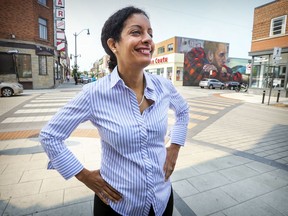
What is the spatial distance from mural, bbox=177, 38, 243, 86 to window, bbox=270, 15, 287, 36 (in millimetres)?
18202

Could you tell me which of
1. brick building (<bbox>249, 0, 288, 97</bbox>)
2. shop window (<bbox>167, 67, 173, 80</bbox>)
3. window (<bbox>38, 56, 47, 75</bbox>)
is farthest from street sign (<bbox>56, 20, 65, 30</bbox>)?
brick building (<bbox>249, 0, 288, 97</bbox>)

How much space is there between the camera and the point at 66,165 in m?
1.22

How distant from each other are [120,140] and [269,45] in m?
22.4

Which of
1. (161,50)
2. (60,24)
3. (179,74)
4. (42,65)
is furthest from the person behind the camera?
(161,50)

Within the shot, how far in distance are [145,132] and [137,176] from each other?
0.29m

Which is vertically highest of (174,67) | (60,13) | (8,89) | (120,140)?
(60,13)

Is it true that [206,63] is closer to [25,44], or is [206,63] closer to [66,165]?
[25,44]

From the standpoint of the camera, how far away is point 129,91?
134cm

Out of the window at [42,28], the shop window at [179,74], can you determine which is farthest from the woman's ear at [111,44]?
the shop window at [179,74]

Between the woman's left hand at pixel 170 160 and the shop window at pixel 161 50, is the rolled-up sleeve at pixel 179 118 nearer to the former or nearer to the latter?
the woman's left hand at pixel 170 160

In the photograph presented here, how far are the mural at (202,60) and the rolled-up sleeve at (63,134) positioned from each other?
3729 centimetres

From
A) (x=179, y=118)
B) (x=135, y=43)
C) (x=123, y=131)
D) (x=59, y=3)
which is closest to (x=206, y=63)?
(x=59, y=3)

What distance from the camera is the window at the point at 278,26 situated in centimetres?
1780

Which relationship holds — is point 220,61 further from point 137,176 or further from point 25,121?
point 137,176
